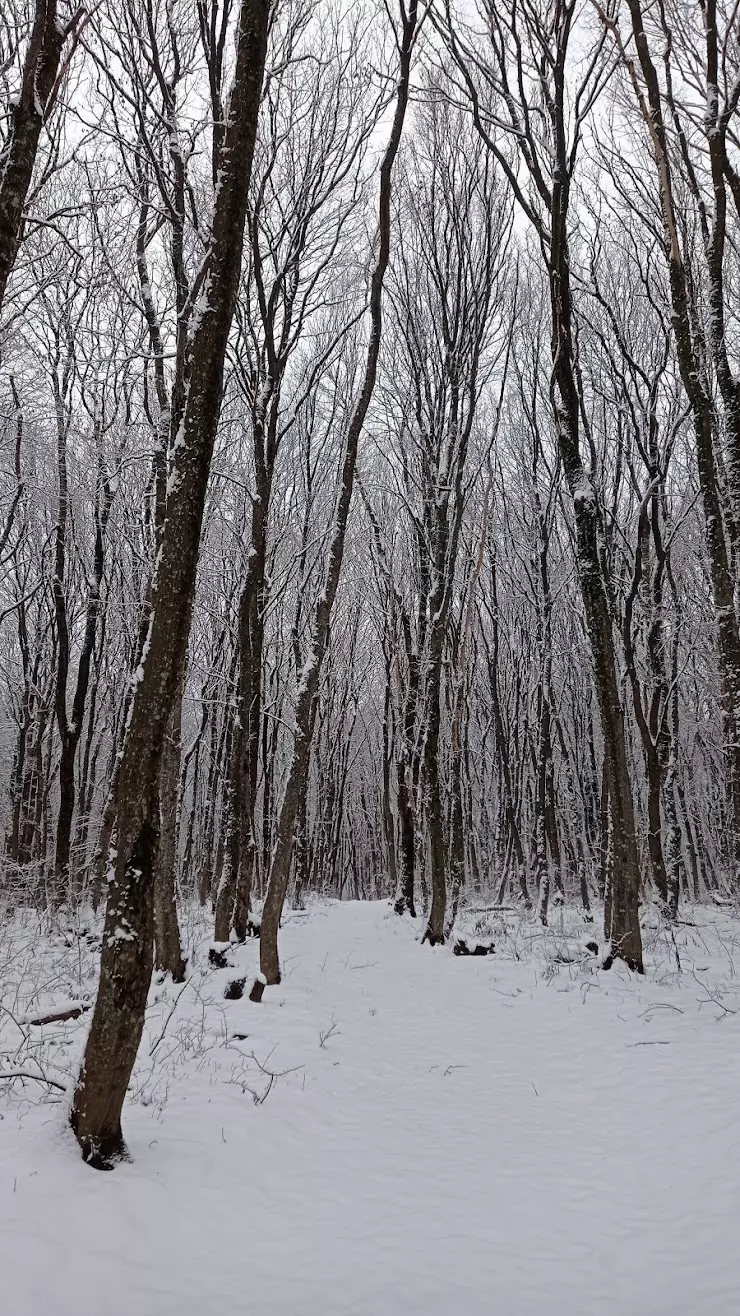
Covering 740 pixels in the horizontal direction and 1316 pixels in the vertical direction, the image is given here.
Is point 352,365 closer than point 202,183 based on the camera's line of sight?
No

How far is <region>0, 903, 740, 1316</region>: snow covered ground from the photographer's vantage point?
237cm

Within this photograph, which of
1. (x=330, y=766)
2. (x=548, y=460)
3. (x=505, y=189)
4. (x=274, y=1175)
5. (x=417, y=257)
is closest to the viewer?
A: (x=274, y=1175)

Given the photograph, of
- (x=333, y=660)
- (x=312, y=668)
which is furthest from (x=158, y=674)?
(x=333, y=660)

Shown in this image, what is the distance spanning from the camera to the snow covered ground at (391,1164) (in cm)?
237

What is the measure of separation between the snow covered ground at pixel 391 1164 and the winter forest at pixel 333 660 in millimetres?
24

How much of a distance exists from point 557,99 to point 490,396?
8.56 m

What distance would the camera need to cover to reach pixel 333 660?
20.4 meters

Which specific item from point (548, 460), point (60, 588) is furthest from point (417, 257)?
point (60, 588)

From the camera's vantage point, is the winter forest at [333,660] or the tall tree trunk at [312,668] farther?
the tall tree trunk at [312,668]

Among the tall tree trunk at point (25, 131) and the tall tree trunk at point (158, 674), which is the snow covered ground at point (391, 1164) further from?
the tall tree trunk at point (25, 131)

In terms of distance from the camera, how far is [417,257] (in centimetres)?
1291

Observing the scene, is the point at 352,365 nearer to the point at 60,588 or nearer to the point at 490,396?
the point at 490,396

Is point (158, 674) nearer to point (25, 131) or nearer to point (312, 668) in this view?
point (25, 131)

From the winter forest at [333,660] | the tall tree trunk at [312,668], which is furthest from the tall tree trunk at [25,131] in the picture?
the tall tree trunk at [312,668]
